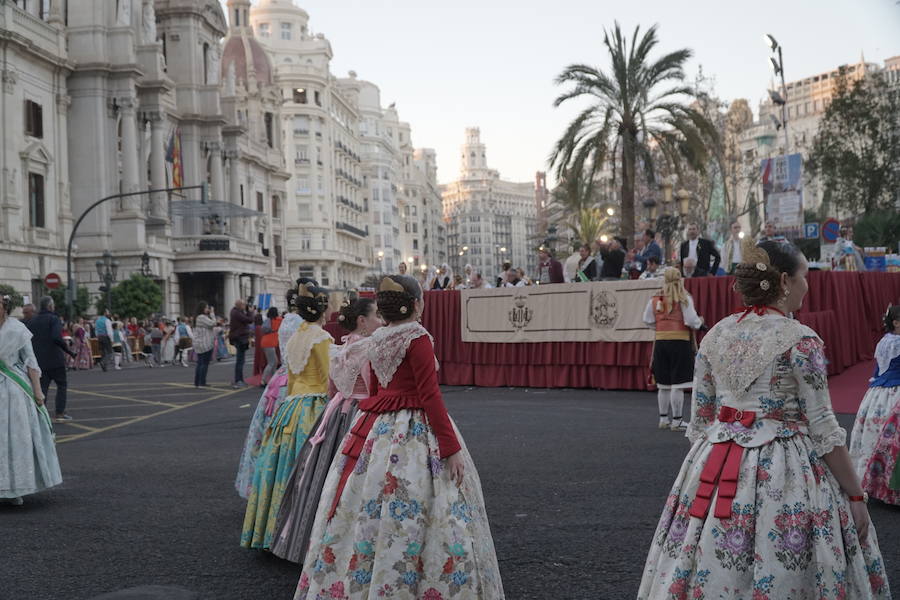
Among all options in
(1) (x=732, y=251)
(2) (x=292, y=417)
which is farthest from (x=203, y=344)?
(2) (x=292, y=417)

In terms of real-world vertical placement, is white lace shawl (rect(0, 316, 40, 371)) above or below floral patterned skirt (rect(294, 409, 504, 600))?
above

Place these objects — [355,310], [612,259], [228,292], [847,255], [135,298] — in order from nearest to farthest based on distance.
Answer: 1. [355,310]
2. [612,259]
3. [847,255]
4. [135,298]
5. [228,292]

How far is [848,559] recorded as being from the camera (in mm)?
3533

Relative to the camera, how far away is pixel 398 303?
4742mm

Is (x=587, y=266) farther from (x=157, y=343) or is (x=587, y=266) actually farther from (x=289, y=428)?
(x=157, y=343)

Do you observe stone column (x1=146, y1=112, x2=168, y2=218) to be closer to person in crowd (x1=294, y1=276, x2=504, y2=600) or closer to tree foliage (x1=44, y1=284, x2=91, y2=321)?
tree foliage (x1=44, y1=284, x2=91, y2=321)

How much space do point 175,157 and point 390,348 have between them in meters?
52.9

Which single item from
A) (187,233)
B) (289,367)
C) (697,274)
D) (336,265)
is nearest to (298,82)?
(336,265)

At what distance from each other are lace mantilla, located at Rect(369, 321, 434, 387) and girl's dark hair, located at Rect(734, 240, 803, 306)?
1543 millimetres

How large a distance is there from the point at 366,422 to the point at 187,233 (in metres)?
55.3

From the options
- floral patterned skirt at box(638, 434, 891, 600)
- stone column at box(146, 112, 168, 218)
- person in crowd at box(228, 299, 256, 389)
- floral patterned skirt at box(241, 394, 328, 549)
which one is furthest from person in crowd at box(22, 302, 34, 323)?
stone column at box(146, 112, 168, 218)

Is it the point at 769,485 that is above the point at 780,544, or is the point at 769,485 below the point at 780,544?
above

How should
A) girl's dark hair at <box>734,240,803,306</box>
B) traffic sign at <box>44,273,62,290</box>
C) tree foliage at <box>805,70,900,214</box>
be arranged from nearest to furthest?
girl's dark hair at <box>734,240,803,306</box> < traffic sign at <box>44,273,62,290</box> < tree foliage at <box>805,70,900,214</box>

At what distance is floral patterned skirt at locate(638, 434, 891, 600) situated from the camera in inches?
137
